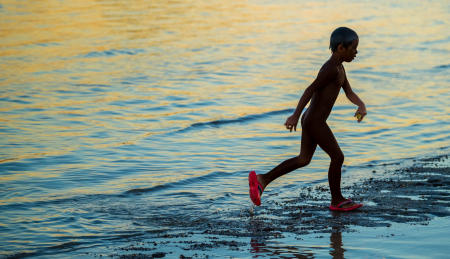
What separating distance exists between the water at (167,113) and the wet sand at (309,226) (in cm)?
32

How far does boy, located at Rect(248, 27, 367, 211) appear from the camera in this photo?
626cm

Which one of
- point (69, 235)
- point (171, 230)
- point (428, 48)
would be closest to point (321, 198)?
point (171, 230)

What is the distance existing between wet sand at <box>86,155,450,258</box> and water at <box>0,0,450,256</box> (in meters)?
0.32

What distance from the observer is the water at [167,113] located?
701cm

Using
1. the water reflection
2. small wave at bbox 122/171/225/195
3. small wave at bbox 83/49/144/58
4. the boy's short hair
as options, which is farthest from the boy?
small wave at bbox 83/49/144/58

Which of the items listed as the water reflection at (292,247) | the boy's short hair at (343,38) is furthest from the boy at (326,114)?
the water reflection at (292,247)

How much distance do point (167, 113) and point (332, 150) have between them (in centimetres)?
558

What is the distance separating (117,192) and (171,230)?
1575 mm

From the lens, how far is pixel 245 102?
41.5ft

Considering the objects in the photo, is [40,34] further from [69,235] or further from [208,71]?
[69,235]

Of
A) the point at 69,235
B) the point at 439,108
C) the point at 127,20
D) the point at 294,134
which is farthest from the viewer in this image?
the point at 127,20

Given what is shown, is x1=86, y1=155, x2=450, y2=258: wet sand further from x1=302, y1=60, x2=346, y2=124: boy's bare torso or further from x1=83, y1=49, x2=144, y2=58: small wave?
x1=83, y1=49, x2=144, y2=58: small wave

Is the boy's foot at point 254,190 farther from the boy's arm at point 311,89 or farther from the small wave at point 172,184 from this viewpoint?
the small wave at point 172,184

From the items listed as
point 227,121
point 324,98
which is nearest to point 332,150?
point 324,98
